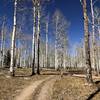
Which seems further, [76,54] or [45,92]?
[76,54]

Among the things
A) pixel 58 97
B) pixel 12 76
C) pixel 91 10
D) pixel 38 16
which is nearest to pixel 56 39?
pixel 91 10

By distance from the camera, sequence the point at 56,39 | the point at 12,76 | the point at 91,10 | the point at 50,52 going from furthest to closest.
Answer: the point at 50,52, the point at 56,39, the point at 91,10, the point at 12,76

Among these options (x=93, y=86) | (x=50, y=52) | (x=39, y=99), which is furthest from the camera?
(x=50, y=52)

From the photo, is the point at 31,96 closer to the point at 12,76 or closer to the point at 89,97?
the point at 89,97

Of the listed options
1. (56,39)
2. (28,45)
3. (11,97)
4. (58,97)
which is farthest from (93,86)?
(28,45)

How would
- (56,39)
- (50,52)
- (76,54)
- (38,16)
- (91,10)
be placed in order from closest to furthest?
(38,16), (91,10), (56,39), (50,52), (76,54)

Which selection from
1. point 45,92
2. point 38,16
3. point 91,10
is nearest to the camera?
point 45,92

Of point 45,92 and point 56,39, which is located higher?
point 56,39

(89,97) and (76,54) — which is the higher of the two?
(76,54)

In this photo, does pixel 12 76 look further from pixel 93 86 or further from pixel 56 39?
pixel 56 39

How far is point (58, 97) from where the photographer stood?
13164mm

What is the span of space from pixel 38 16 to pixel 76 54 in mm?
80091

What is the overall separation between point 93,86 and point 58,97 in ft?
12.8

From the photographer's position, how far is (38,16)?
28891mm
